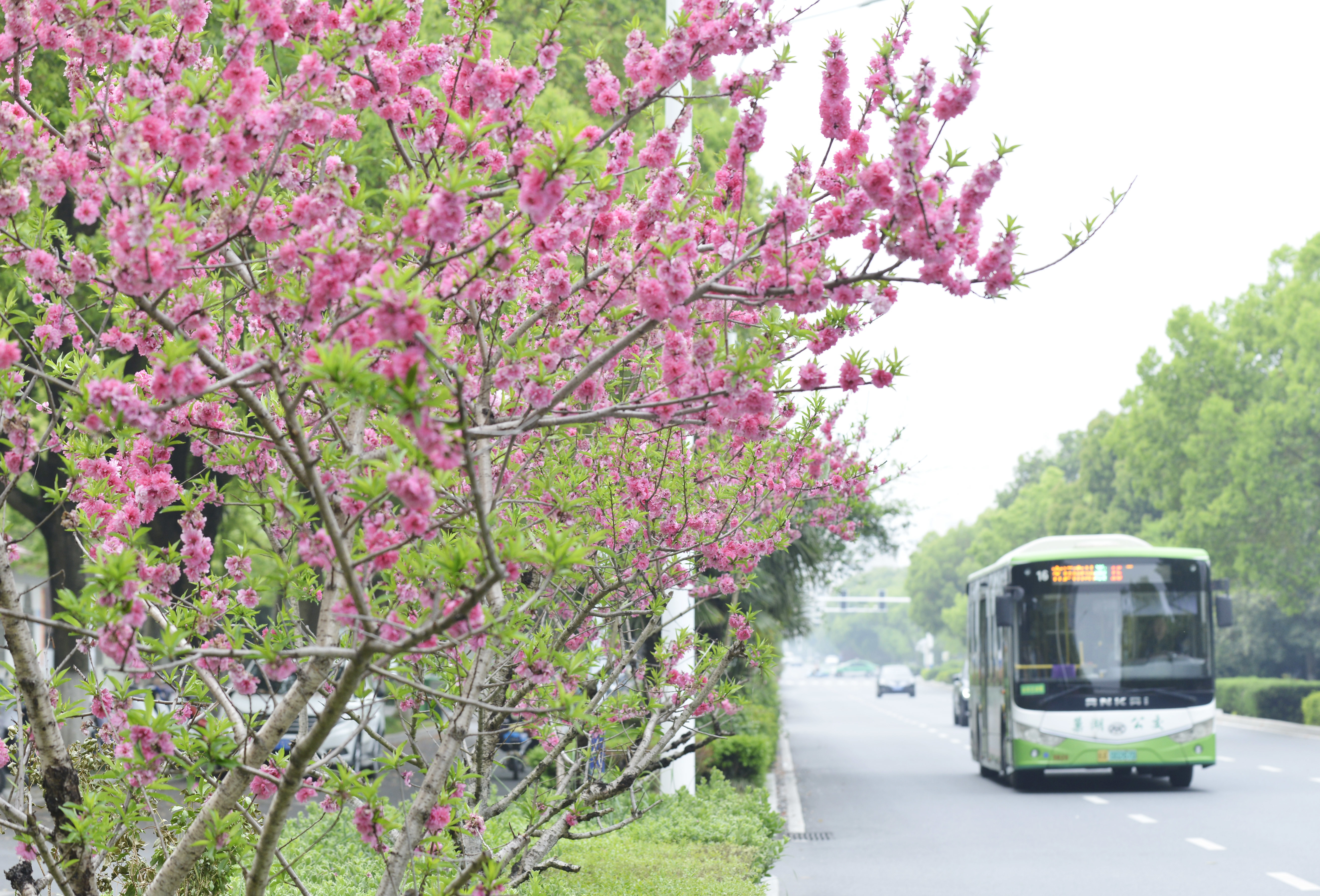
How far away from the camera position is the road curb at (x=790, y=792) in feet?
47.0

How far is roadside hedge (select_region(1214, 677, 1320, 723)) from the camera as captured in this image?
102ft

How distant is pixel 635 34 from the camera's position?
421cm

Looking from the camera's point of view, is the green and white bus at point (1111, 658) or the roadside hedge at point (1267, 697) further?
the roadside hedge at point (1267, 697)

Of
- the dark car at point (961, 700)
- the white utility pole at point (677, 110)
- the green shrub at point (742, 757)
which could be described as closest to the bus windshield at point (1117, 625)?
the green shrub at point (742, 757)

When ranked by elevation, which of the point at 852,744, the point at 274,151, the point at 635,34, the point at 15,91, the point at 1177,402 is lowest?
the point at 852,744

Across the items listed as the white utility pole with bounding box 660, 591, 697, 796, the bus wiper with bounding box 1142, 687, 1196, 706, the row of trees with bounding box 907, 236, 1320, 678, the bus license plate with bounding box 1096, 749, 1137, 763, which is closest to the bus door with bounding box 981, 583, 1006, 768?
the bus license plate with bounding box 1096, 749, 1137, 763

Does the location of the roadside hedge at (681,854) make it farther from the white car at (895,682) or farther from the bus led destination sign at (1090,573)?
the white car at (895,682)

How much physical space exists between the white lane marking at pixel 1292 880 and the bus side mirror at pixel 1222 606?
6.02 metres

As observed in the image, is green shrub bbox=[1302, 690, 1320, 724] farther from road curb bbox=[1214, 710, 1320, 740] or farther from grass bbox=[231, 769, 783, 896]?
grass bbox=[231, 769, 783, 896]

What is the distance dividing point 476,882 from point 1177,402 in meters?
33.1

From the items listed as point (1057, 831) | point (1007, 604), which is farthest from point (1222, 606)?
point (1057, 831)

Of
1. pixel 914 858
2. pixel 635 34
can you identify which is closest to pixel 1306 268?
pixel 914 858

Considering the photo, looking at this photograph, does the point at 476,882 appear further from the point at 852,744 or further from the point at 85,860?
the point at 852,744

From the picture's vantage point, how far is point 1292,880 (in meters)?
10.3
